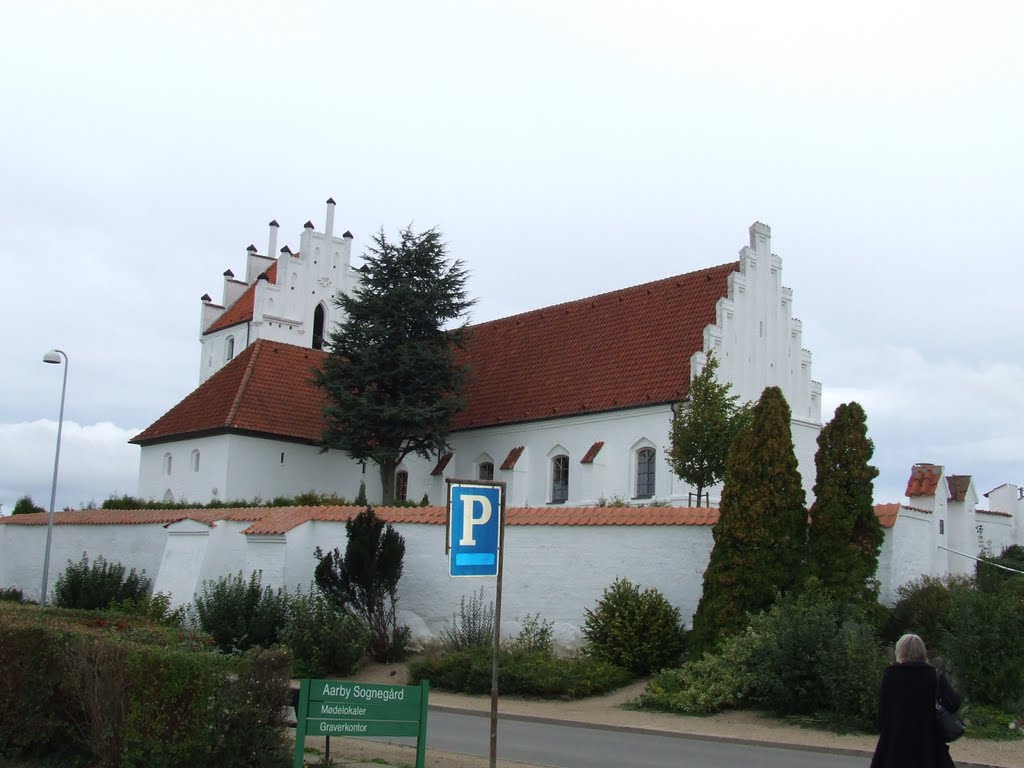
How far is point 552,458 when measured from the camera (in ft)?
132

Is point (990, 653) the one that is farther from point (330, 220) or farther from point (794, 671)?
point (330, 220)

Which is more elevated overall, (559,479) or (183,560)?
(559,479)

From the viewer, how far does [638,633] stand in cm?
2167

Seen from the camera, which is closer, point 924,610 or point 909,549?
point 924,610

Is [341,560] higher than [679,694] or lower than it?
higher

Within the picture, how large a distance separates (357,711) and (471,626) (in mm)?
13250

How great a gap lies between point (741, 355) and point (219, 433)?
18526 millimetres

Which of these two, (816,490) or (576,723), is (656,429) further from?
(576,723)

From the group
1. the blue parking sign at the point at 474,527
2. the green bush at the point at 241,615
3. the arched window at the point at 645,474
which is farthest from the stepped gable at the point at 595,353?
the blue parking sign at the point at 474,527

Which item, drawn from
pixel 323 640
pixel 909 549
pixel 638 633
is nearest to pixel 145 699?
pixel 323 640

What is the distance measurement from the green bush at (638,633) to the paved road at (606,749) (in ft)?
13.3

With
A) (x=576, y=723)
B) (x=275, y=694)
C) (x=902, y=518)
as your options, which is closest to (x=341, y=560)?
(x=576, y=723)

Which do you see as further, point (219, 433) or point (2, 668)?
point (219, 433)

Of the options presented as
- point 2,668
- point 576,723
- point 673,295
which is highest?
point 673,295
